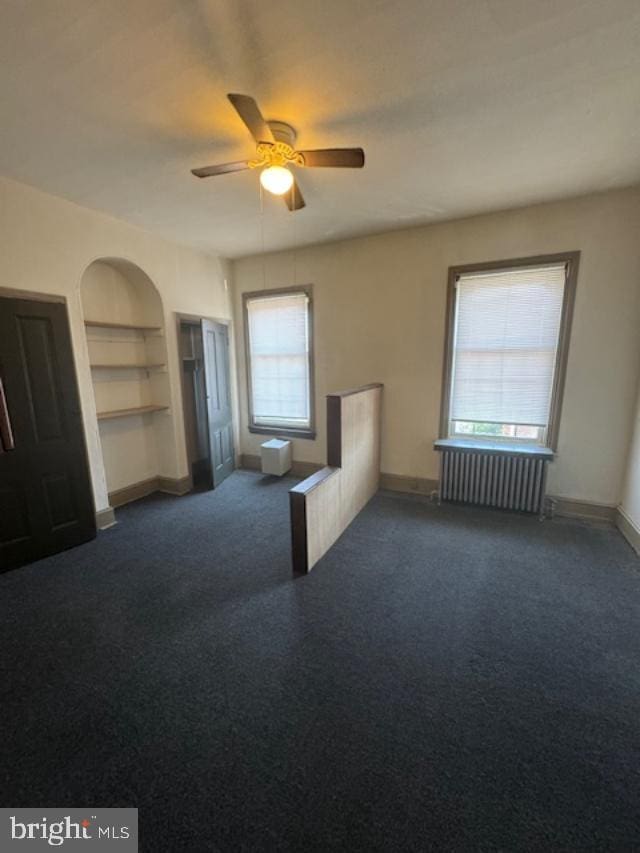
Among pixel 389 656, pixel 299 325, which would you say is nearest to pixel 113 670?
pixel 389 656

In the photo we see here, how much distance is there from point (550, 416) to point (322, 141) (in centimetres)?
303

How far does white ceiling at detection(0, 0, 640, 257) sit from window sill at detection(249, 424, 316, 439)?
103 inches

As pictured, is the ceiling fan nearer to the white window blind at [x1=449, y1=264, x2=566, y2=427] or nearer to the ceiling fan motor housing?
the ceiling fan motor housing

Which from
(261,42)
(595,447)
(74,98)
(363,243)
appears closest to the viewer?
(261,42)

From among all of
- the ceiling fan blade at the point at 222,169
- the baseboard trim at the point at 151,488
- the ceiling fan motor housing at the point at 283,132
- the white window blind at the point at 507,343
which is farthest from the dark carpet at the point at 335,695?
the ceiling fan motor housing at the point at 283,132

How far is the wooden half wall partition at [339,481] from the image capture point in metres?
2.46

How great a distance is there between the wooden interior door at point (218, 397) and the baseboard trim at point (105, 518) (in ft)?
3.83

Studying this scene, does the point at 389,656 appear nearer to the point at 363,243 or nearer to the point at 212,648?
the point at 212,648

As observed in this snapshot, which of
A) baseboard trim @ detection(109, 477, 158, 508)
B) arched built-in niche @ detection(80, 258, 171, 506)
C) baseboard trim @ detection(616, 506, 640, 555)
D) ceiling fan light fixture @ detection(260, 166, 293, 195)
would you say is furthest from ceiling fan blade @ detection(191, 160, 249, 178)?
baseboard trim @ detection(616, 506, 640, 555)

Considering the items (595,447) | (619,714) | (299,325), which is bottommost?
(619,714)

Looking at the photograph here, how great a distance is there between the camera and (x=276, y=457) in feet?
14.9

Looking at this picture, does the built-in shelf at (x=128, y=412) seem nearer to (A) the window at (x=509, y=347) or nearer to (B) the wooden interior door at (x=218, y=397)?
(B) the wooden interior door at (x=218, y=397)

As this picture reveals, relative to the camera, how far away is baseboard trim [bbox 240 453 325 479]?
4.61 m

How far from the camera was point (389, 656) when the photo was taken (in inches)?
71.6
